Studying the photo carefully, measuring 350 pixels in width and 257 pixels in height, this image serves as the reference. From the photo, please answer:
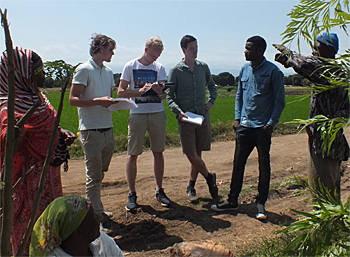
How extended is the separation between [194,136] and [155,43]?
1279 millimetres

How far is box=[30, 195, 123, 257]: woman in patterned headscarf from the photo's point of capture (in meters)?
1.98

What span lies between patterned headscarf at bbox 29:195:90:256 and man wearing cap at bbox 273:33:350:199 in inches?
88.7

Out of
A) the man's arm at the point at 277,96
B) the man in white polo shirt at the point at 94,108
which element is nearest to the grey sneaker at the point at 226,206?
the man's arm at the point at 277,96

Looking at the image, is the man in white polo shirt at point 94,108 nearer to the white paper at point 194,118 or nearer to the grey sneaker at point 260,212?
the white paper at point 194,118

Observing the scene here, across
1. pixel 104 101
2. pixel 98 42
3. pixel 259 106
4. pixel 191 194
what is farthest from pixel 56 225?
pixel 191 194

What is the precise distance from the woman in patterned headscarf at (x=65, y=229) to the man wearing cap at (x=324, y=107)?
87.3 inches

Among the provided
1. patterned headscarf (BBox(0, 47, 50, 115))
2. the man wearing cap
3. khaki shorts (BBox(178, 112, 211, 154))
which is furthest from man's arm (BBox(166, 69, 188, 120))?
patterned headscarf (BBox(0, 47, 50, 115))

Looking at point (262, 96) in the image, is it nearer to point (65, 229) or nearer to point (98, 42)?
point (98, 42)

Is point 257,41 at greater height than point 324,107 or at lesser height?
greater

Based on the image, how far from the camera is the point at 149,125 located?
474cm

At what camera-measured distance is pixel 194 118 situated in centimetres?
483

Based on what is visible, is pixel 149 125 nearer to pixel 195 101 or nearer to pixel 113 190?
pixel 195 101

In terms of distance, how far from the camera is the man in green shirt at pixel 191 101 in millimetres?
4945

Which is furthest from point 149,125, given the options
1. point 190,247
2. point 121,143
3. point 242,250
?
point 121,143
